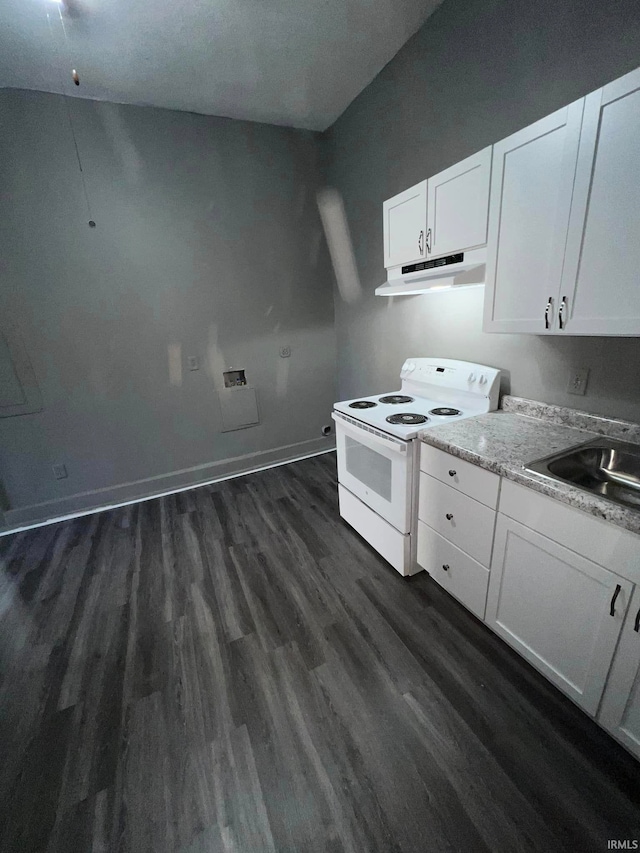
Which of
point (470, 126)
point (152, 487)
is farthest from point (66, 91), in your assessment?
point (152, 487)

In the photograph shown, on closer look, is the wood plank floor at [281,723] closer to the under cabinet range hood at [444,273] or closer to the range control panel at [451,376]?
the range control panel at [451,376]

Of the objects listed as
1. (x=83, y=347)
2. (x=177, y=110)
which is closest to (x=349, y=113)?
(x=177, y=110)

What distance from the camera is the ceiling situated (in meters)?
1.67

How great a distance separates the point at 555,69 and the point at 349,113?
1.74 meters

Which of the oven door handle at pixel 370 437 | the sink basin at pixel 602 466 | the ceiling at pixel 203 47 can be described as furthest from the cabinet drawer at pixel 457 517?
the ceiling at pixel 203 47

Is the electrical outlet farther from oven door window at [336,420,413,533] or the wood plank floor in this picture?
the wood plank floor

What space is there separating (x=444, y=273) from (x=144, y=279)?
226cm

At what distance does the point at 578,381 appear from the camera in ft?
5.00

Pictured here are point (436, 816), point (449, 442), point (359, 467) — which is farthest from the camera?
point (359, 467)

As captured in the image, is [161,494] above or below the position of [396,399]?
below

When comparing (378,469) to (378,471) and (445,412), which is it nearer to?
(378,471)

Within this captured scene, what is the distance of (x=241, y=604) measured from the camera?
6.00 feet

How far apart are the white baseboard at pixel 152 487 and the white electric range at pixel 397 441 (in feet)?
4.29

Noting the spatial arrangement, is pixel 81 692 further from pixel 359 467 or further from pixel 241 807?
pixel 359 467
